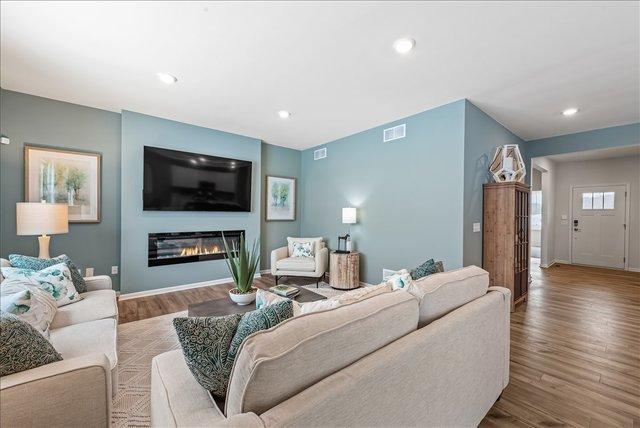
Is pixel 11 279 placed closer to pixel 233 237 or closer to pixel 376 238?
pixel 233 237

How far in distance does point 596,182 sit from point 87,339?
347 inches

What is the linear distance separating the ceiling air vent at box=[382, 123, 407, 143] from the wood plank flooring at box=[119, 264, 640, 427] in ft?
8.83

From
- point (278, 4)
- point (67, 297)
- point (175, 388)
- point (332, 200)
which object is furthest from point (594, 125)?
point (67, 297)

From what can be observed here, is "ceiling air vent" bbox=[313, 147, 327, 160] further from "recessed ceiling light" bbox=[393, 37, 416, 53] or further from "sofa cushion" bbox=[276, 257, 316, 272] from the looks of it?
"recessed ceiling light" bbox=[393, 37, 416, 53]

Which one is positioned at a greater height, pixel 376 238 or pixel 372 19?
pixel 372 19

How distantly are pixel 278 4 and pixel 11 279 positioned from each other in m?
2.57

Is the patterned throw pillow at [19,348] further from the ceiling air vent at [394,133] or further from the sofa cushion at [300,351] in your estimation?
the ceiling air vent at [394,133]

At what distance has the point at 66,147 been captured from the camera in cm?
345

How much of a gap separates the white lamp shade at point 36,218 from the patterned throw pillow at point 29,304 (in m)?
1.01

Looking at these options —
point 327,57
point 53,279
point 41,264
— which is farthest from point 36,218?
point 327,57

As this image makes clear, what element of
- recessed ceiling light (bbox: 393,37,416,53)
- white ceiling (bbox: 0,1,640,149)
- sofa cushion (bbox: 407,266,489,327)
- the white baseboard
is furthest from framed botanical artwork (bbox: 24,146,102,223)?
sofa cushion (bbox: 407,266,489,327)

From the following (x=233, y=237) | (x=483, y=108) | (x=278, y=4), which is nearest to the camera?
(x=278, y=4)

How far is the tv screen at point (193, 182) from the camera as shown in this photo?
12.7 ft

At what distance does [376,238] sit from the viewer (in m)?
4.17
